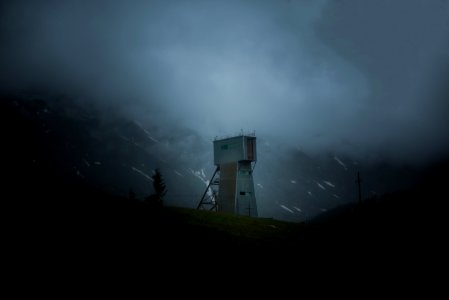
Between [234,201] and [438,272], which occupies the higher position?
[234,201]

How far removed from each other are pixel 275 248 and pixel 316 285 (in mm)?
7893

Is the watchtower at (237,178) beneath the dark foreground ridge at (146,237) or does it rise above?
above

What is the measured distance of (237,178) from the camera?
66.1 m

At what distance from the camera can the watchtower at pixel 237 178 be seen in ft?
215

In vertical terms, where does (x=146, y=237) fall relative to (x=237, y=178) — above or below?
below

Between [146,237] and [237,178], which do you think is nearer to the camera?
[146,237]

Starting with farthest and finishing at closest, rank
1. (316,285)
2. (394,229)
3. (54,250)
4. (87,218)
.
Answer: (394,229), (87,218), (316,285), (54,250)

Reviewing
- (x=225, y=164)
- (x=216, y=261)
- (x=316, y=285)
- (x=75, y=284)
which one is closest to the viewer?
(x=75, y=284)

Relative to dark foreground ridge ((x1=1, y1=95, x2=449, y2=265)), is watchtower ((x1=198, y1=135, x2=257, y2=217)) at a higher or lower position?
higher

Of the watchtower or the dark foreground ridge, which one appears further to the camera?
the watchtower

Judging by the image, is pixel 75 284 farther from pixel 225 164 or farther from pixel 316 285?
pixel 225 164

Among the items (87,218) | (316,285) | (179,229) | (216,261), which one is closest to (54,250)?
(87,218)

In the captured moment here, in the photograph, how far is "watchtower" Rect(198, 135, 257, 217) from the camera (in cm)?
6550

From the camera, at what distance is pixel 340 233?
30.0 meters
